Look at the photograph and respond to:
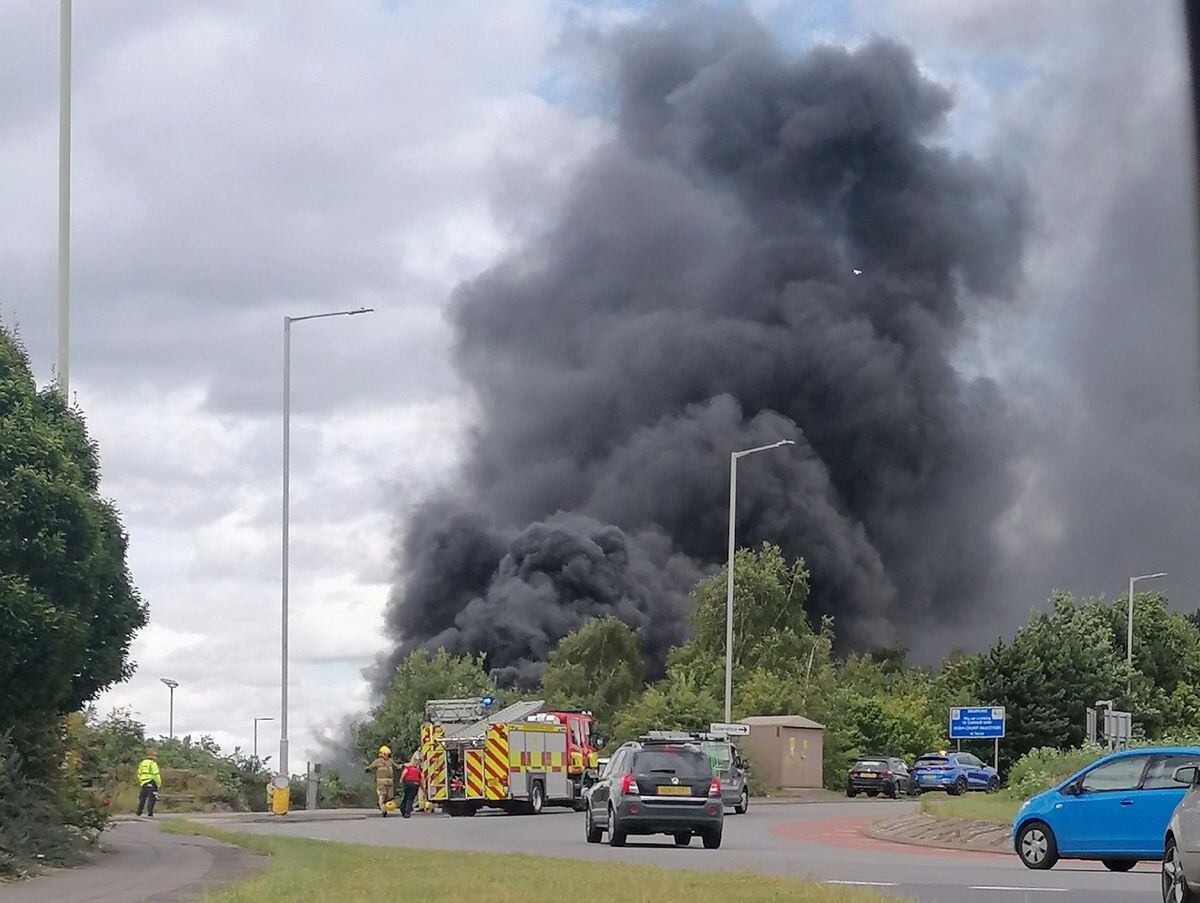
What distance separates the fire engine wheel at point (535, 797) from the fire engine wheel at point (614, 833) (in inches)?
719

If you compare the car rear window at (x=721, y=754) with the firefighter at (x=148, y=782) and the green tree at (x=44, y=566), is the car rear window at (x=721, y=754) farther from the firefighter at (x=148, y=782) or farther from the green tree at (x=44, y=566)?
the green tree at (x=44, y=566)

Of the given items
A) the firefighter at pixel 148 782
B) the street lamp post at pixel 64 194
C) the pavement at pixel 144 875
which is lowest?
the firefighter at pixel 148 782

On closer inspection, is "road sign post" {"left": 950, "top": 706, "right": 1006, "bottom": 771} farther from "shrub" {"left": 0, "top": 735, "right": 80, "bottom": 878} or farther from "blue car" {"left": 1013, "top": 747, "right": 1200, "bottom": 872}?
"shrub" {"left": 0, "top": 735, "right": 80, "bottom": 878}

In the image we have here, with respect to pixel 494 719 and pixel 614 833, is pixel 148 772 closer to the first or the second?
pixel 494 719

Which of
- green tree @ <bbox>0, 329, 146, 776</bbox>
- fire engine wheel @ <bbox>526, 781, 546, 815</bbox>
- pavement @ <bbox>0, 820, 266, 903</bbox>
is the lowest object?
fire engine wheel @ <bbox>526, 781, 546, 815</bbox>

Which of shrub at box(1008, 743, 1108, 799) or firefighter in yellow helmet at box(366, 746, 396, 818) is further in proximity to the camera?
firefighter in yellow helmet at box(366, 746, 396, 818)

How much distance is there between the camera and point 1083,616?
78625 millimetres

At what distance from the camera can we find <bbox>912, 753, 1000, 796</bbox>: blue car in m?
68.3

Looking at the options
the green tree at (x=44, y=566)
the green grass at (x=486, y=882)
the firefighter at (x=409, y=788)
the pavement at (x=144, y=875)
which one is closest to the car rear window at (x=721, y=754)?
the firefighter at (x=409, y=788)

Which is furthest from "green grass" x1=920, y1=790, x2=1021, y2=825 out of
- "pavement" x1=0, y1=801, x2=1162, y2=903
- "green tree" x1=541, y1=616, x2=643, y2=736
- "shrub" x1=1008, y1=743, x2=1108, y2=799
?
"green tree" x1=541, y1=616, x2=643, y2=736

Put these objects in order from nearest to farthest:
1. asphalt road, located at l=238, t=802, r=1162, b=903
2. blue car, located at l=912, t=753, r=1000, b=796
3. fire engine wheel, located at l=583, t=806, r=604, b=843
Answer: asphalt road, located at l=238, t=802, r=1162, b=903 → fire engine wheel, located at l=583, t=806, r=604, b=843 → blue car, located at l=912, t=753, r=1000, b=796

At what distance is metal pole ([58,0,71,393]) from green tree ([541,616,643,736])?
6586 cm

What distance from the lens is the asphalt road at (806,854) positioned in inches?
821

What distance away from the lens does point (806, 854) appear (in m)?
28.4
